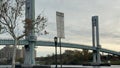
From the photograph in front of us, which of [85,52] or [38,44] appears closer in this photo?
[38,44]

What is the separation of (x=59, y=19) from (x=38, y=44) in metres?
79.1

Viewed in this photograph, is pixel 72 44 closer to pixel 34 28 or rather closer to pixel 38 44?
pixel 38 44

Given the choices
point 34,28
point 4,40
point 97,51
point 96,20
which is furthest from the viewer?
point 96,20

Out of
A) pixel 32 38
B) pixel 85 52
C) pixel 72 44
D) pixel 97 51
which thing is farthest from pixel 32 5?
pixel 85 52

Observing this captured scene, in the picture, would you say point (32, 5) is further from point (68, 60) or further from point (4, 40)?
point (68, 60)

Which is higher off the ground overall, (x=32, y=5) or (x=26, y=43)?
(x=32, y=5)

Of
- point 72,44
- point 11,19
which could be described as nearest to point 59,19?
point 11,19

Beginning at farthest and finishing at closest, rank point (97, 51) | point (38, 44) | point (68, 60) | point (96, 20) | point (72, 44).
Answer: point (68, 60) < point (96, 20) < point (97, 51) < point (72, 44) < point (38, 44)

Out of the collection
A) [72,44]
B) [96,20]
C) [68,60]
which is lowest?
[68,60]

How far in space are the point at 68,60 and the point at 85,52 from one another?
1471cm

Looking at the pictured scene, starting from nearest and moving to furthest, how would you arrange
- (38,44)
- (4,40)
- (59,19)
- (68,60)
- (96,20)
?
(59,19)
(4,40)
(38,44)
(96,20)
(68,60)

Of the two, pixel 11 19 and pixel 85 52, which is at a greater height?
pixel 11 19

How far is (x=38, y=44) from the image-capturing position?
115 meters

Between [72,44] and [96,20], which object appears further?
[96,20]
